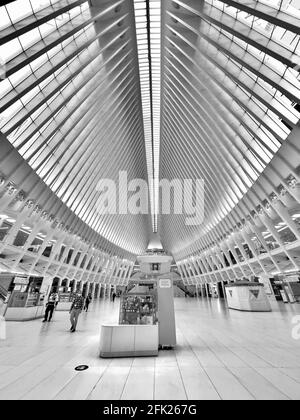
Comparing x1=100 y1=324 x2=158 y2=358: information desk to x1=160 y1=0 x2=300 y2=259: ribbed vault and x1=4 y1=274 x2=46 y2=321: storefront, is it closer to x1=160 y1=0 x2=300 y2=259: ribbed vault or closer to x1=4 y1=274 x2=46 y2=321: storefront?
x1=4 y1=274 x2=46 y2=321: storefront

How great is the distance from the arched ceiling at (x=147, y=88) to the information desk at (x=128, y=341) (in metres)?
11.9

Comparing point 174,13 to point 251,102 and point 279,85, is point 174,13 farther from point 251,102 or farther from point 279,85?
point 279,85

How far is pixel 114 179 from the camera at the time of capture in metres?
29.9

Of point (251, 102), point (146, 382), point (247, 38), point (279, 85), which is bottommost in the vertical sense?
point (146, 382)

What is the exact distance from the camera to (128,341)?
230 inches

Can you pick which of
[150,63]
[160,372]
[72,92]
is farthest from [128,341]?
[150,63]

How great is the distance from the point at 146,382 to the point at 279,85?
14.3 metres

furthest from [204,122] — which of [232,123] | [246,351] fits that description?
[246,351]

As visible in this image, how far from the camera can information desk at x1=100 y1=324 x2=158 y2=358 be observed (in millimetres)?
5754
